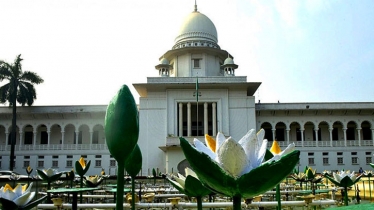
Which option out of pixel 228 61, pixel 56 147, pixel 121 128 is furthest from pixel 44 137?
pixel 121 128

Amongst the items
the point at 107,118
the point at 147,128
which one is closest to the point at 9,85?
the point at 147,128

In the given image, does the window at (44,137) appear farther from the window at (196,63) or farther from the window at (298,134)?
the window at (298,134)

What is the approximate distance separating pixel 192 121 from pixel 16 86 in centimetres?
1377

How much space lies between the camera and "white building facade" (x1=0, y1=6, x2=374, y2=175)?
27750mm

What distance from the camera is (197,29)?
3216 cm

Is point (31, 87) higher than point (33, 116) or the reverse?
higher

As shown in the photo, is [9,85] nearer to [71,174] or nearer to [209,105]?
[209,105]

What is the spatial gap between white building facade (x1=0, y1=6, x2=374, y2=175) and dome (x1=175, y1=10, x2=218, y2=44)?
89 mm

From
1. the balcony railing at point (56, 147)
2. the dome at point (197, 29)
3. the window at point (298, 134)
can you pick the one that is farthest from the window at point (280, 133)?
the balcony railing at point (56, 147)

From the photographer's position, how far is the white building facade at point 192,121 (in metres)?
27.8

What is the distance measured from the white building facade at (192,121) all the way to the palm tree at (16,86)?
9.70 feet

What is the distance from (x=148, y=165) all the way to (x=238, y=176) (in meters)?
26.4

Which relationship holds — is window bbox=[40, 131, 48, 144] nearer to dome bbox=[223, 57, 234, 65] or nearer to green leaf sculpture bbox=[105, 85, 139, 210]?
dome bbox=[223, 57, 234, 65]

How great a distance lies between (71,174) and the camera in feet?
16.7
